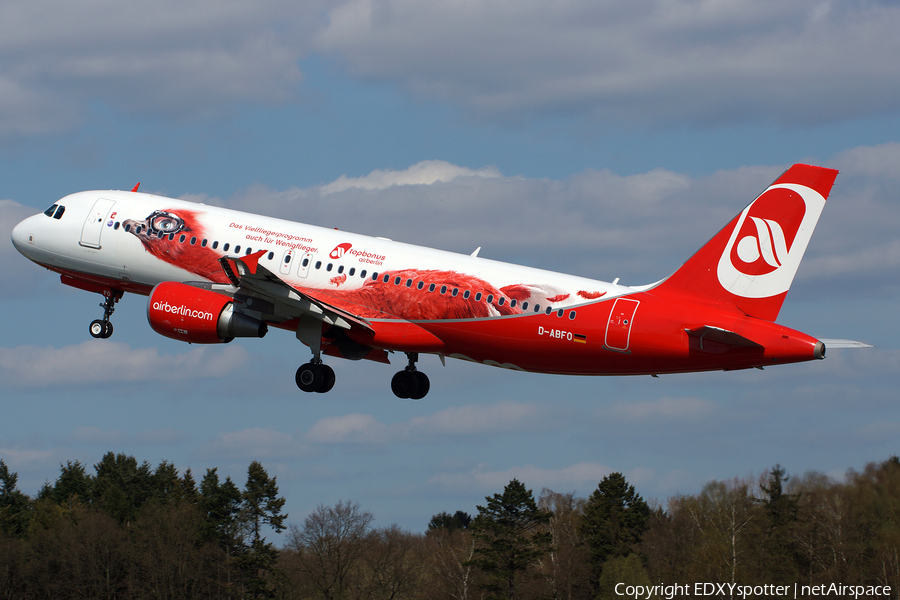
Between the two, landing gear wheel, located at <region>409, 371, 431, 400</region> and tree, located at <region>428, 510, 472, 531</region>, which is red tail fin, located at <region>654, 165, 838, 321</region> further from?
tree, located at <region>428, 510, 472, 531</region>

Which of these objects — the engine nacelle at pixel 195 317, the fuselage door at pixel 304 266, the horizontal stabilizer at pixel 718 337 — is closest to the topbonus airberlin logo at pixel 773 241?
the horizontal stabilizer at pixel 718 337

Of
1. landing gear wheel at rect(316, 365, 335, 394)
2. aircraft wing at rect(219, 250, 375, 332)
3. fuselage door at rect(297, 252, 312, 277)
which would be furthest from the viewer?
landing gear wheel at rect(316, 365, 335, 394)

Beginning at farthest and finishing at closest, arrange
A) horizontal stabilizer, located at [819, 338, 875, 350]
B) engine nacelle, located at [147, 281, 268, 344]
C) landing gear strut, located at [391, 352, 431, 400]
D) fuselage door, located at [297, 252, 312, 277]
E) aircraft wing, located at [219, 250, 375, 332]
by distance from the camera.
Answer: landing gear strut, located at [391, 352, 431, 400], fuselage door, located at [297, 252, 312, 277], engine nacelle, located at [147, 281, 268, 344], aircraft wing, located at [219, 250, 375, 332], horizontal stabilizer, located at [819, 338, 875, 350]

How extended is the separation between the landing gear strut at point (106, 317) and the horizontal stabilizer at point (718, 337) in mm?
24180

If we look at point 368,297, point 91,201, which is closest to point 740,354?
point 368,297

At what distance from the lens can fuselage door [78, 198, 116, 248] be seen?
44.0 m

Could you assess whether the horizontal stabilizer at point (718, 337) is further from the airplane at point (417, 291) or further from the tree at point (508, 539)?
the tree at point (508, 539)

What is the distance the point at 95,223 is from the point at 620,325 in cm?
2174

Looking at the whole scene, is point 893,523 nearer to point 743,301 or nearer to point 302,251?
point 743,301

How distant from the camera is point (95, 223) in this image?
44.2 m

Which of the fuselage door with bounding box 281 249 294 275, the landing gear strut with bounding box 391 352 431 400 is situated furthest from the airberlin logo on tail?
the landing gear strut with bounding box 391 352 431 400

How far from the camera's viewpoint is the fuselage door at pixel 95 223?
144 feet

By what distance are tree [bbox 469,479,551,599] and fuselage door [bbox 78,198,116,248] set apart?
44.8 meters

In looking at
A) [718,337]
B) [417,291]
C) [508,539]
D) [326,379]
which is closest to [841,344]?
[718,337]
